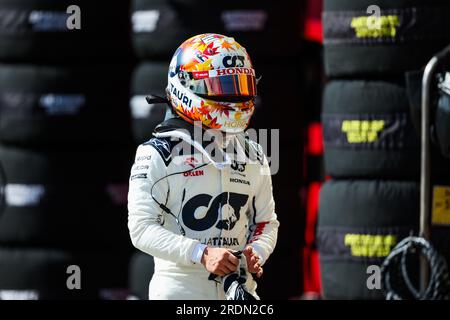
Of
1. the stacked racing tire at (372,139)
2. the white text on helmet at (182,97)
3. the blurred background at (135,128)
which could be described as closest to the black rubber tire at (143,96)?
the blurred background at (135,128)

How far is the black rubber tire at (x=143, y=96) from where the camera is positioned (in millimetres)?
5598

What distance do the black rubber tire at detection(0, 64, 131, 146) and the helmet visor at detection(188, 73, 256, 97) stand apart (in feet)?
7.33

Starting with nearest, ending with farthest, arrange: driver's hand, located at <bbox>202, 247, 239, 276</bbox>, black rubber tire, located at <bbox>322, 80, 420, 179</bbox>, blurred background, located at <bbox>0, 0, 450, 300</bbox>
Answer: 1. driver's hand, located at <bbox>202, 247, 239, 276</bbox>
2. black rubber tire, located at <bbox>322, 80, 420, 179</bbox>
3. blurred background, located at <bbox>0, 0, 450, 300</bbox>

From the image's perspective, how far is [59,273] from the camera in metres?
5.80

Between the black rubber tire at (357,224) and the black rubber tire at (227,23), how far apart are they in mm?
660

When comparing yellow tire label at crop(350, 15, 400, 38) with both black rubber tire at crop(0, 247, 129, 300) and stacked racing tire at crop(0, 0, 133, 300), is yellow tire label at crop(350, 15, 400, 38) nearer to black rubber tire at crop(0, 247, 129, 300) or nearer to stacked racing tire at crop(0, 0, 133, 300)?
stacked racing tire at crop(0, 0, 133, 300)

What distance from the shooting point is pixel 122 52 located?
588 centimetres

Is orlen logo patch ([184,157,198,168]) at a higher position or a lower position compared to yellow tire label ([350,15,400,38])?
lower

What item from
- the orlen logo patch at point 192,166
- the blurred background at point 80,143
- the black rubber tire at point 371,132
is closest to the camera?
the orlen logo patch at point 192,166

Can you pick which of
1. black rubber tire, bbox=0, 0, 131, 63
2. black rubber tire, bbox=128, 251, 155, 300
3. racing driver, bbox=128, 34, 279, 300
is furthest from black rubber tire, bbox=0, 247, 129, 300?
racing driver, bbox=128, 34, 279, 300

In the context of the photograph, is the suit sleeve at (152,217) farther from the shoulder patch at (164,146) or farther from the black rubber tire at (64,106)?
the black rubber tire at (64,106)

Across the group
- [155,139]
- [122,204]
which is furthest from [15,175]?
[155,139]

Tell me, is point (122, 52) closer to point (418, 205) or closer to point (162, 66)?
point (162, 66)

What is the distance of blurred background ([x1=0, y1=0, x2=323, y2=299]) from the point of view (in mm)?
5734
